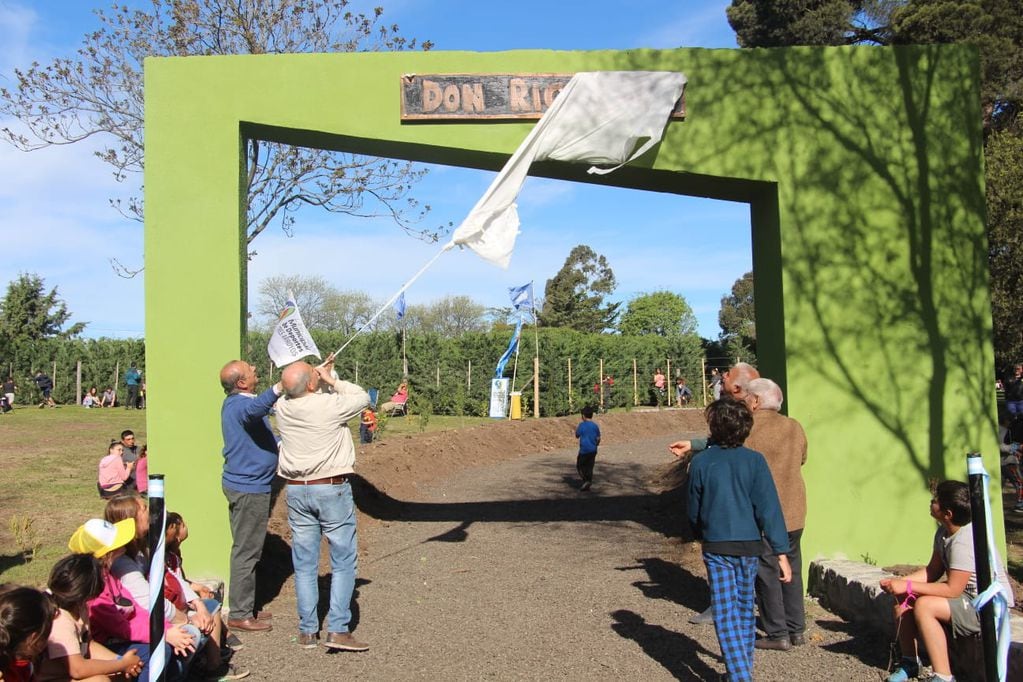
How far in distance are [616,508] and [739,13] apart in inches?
933

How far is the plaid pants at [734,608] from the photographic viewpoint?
4793 millimetres

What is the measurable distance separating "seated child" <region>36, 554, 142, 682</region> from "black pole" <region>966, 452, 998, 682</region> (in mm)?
3662

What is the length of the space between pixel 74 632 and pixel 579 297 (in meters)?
67.7

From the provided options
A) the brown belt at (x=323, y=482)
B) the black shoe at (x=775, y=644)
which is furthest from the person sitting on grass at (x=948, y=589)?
the brown belt at (x=323, y=482)

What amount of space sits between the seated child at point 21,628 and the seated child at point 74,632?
27cm

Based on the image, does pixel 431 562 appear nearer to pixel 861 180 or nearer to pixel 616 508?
pixel 616 508

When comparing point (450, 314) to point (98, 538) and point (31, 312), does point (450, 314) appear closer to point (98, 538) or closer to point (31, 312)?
point (31, 312)

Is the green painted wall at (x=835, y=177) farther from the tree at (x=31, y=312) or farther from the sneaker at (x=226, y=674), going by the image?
the tree at (x=31, y=312)

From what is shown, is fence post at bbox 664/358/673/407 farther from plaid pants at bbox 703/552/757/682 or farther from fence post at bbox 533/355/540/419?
plaid pants at bbox 703/552/757/682

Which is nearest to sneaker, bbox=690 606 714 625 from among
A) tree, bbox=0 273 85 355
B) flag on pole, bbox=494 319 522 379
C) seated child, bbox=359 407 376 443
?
seated child, bbox=359 407 376 443

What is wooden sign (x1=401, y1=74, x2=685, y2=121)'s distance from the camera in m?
7.27

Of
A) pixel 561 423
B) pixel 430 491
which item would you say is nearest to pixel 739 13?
pixel 561 423

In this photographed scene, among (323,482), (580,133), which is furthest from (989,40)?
(323,482)

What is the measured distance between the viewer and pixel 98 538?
13.7 feet
